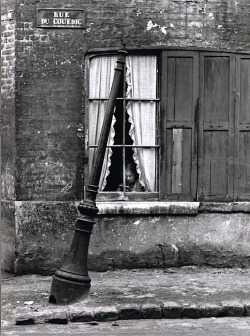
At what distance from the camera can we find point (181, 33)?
32.4 ft

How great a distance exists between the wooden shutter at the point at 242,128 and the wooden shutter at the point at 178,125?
631 millimetres

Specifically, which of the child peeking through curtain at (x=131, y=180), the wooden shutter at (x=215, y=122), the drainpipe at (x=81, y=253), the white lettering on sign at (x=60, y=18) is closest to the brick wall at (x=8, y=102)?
the white lettering on sign at (x=60, y=18)

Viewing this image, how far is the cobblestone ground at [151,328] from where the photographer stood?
267 inches

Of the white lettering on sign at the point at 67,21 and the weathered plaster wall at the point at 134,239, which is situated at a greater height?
the white lettering on sign at the point at 67,21

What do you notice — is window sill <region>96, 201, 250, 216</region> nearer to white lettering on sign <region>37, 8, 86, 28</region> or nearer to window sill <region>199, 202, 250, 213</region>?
window sill <region>199, 202, 250, 213</region>

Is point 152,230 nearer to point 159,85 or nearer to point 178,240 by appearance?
point 178,240

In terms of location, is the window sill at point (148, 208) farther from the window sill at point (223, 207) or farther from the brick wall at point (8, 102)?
the brick wall at point (8, 102)

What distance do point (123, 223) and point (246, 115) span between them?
7.85ft

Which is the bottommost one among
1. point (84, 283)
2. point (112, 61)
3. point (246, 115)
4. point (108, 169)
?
point (84, 283)

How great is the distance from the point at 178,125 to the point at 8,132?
2.45 metres

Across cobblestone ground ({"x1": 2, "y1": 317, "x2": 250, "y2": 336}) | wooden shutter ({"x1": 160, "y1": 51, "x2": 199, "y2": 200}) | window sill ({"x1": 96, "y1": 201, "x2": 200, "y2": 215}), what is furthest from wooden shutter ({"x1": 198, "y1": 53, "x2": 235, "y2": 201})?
cobblestone ground ({"x1": 2, "y1": 317, "x2": 250, "y2": 336})

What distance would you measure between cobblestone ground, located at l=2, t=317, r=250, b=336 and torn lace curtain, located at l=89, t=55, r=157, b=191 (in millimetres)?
3103

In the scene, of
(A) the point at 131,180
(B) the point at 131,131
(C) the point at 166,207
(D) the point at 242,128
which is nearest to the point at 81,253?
(C) the point at 166,207

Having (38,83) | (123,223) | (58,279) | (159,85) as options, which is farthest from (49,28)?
(58,279)
